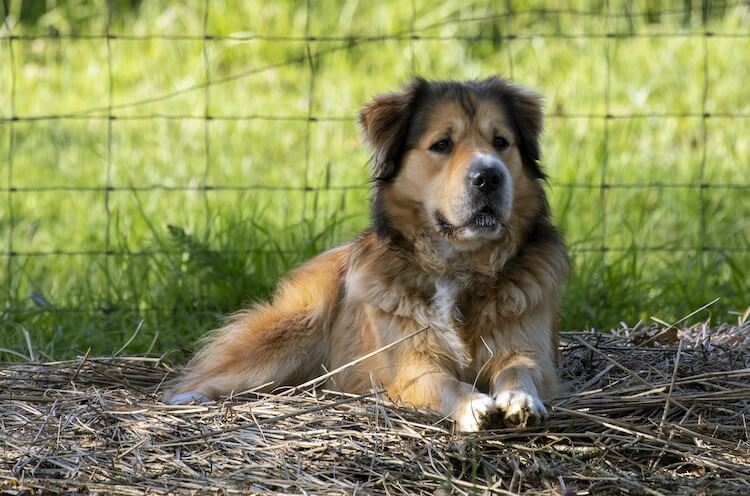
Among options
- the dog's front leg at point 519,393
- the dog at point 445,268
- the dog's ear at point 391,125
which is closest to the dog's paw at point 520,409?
the dog's front leg at point 519,393

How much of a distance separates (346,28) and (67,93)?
8.16 ft

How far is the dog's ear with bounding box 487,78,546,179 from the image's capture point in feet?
16.3

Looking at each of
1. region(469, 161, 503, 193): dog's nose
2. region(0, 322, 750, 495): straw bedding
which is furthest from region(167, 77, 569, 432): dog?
region(0, 322, 750, 495): straw bedding

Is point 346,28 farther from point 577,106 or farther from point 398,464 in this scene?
point 398,464

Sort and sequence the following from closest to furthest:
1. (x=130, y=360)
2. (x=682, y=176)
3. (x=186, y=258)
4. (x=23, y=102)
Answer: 1. (x=130, y=360)
2. (x=186, y=258)
3. (x=682, y=176)
4. (x=23, y=102)

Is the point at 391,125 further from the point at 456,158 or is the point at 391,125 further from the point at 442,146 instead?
the point at 456,158

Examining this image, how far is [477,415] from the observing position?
13.6 ft

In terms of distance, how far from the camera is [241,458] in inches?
158

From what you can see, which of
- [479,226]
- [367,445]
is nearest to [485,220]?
[479,226]

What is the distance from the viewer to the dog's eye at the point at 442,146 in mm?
4797

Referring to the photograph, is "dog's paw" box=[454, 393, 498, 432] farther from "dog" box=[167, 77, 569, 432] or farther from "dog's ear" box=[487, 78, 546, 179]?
"dog's ear" box=[487, 78, 546, 179]

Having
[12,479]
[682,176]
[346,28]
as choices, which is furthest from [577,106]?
[12,479]

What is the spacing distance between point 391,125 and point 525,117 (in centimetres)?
57

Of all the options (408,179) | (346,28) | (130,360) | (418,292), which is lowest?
(130,360)
